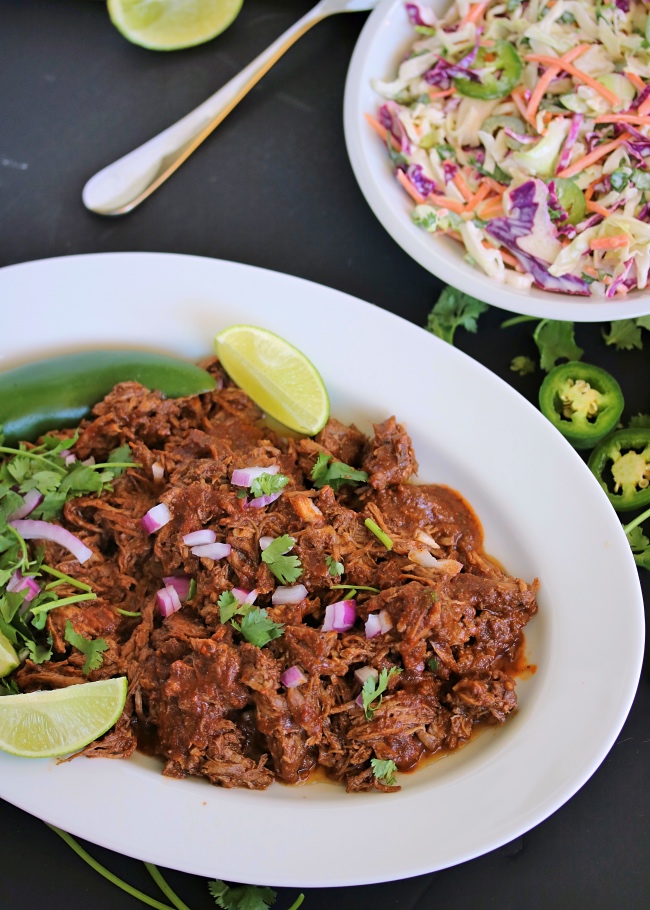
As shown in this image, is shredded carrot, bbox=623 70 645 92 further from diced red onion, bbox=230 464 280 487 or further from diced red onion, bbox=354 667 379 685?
diced red onion, bbox=354 667 379 685

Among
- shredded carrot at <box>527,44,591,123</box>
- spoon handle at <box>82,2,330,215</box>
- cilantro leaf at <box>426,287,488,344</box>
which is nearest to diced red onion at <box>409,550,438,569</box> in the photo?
cilantro leaf at <box>426,287,488,344</box>

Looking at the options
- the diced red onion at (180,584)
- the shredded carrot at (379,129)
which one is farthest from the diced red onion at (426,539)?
the shredded carrot at (379,129)

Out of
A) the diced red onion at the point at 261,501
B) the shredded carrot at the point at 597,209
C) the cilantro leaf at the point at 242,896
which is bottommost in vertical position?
the cilantro leaf at the point at 242,896

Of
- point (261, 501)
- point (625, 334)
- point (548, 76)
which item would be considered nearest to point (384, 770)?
point (261, 501)

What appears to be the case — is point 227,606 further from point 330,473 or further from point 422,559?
point 422,559

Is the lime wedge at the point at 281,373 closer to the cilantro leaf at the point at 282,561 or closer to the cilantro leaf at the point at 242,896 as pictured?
the cilantro leaf at the point at 282,561
